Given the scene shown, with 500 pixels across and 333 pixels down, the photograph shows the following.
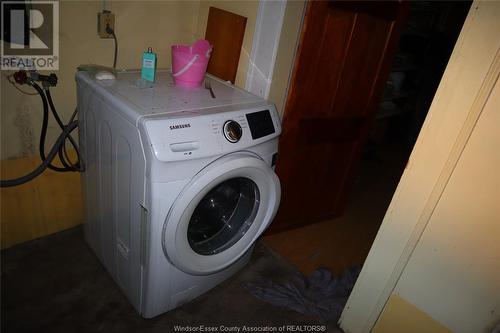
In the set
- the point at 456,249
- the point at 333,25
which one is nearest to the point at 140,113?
the point at 333,25

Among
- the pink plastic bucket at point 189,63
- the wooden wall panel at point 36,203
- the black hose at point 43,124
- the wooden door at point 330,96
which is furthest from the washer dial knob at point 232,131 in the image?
the wooden wall panel at point 36,203

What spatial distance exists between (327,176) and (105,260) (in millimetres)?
1304

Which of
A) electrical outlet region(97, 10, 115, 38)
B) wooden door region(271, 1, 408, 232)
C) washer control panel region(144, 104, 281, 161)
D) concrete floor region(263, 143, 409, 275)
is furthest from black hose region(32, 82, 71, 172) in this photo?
concrete floor region(263, 143, 409, 275)

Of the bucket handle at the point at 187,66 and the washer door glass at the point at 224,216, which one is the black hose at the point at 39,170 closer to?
the bucket handle at the point at 187,66

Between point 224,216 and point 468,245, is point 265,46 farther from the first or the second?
point 468,245

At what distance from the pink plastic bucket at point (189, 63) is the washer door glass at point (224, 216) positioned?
0.47 metres

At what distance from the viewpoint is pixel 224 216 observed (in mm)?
1558

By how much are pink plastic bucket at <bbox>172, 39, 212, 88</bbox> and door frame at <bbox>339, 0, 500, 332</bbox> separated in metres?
0.90

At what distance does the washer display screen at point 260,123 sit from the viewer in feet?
4.34

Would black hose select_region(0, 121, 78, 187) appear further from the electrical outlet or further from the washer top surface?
the electrical outlet

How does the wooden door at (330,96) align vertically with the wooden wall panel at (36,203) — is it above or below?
above

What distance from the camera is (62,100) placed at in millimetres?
1547

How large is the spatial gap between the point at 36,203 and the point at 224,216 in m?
0.92

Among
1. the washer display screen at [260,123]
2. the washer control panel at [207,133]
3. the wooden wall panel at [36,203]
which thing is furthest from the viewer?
the wooden wall panel at [36,203]
